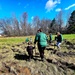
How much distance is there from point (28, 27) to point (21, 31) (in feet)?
20.3

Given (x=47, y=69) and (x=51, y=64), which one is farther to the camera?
(x=51, y=64)

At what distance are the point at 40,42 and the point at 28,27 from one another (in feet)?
294

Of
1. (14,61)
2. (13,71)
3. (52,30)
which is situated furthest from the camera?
(52,30)

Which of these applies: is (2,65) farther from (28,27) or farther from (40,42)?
(28,27)

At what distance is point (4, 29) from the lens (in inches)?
3733

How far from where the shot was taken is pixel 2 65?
8.16 metres

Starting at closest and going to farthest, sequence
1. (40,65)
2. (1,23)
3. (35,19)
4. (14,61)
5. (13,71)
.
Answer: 1. (13,71)
2. (40,65)
3. (14,61)
4. (1,23)
5. (35,19)

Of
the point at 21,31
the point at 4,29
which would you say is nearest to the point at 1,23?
the point at 4,29

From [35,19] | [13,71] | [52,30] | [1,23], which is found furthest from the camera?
[35,19]

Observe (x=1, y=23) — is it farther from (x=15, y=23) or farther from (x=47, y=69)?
(x=47, y=69)

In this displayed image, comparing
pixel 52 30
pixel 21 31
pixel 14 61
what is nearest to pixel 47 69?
pixel 14 61

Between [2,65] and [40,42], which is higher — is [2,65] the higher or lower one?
the lower one

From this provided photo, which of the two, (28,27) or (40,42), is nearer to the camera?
(40,42)

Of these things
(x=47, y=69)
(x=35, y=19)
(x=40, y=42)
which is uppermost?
(x=35, y=19)
